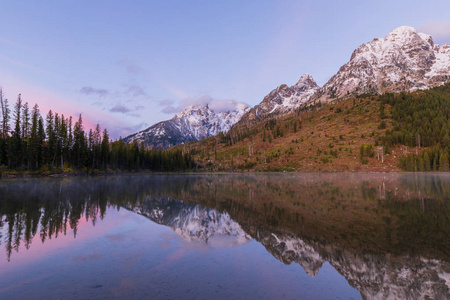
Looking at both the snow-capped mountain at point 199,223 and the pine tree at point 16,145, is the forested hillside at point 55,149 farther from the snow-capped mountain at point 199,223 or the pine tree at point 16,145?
the snow-capped mountain at point 199,223

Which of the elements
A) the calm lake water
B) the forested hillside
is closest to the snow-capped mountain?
the calm lake water

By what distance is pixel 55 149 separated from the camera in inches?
3509

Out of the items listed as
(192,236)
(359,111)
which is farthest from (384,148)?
(192,236)

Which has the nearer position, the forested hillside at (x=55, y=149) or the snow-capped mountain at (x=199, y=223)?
the snow-capped mountain at (x=199, y=223)

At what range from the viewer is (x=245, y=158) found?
7470 inches

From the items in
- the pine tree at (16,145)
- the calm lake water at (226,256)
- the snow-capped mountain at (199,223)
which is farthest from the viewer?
the pine tree at (16,145)

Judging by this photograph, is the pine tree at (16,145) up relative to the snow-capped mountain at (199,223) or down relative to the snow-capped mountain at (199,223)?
up

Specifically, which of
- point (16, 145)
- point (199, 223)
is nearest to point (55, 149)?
point (16, 145)

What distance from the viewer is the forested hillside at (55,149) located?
247 feet

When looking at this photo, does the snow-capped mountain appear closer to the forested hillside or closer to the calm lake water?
the calm lake water

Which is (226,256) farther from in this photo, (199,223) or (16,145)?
(16,145)

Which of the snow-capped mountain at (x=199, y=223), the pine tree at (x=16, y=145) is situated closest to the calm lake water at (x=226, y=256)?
the snow-capped mountain at (x=199, y=223)

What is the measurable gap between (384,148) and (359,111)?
65.2m

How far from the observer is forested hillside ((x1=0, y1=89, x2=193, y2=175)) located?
247 feet
